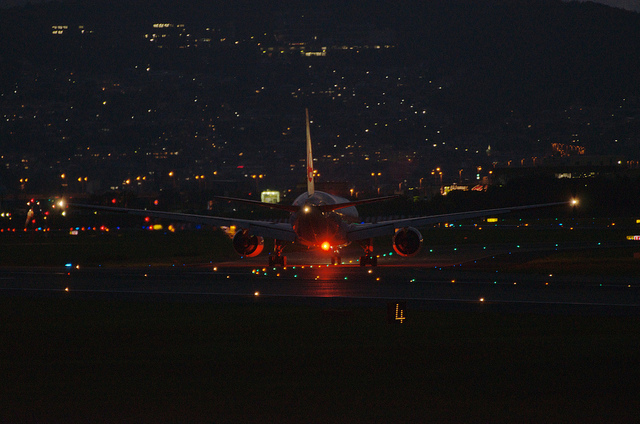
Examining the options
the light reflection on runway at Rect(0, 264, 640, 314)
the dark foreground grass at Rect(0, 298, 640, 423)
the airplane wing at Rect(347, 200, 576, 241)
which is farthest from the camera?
the airplane wing at Rect(347, 200, 576, 241)

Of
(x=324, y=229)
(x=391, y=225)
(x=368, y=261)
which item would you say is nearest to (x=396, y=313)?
(x=324, y=229)

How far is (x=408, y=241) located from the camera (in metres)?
44.0

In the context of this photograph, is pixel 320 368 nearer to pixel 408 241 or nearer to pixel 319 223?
pixel 319 223

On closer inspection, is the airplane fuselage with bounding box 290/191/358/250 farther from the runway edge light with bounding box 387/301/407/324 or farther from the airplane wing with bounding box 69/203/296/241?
the runway edge light with bounding box 387/301/407/324

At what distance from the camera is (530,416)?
423 inches

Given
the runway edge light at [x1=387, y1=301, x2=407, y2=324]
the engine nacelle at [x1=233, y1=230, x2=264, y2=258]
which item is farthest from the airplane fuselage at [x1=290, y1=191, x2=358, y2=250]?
the runway edge light at [x1=387, y1=301, x2=407, y2=324]

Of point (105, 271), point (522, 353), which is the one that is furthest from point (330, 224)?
point (522, 353)

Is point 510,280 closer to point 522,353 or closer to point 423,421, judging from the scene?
point 522,353

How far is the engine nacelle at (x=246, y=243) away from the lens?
45.6 meters

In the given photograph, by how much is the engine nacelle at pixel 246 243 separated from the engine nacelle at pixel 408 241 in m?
7.39

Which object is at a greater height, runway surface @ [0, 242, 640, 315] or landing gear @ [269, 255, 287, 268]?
landing gear @ [269, 255, 287, 268]

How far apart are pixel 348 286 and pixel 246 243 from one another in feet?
47.1

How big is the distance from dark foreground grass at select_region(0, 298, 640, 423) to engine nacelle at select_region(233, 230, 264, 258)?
22.3 metres

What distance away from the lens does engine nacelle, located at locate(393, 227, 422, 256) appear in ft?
144
